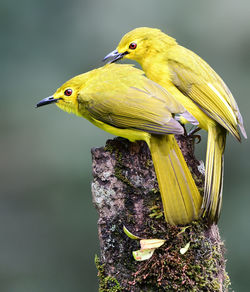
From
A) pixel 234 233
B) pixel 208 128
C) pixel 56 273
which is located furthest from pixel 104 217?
pixel 56 273

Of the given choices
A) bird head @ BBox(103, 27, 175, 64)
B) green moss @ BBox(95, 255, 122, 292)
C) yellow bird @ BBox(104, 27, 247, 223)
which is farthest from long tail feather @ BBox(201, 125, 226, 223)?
bird head @ BBox(103, 27, 175, 64)

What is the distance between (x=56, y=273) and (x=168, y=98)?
3332 millimetres

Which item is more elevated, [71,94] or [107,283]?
[71,94]

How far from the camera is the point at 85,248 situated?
6.25m

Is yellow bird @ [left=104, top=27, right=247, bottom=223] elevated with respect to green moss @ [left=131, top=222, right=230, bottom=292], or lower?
elevated

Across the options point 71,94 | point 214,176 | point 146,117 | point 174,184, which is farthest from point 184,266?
point 71,94

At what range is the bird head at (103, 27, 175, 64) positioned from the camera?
4.41m

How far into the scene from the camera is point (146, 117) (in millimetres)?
3641

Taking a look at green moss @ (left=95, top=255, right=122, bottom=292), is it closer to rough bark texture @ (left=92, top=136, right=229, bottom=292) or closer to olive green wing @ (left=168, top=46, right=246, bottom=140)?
rough bark texture @ (left=92, top=136, right=229, bottom=292)

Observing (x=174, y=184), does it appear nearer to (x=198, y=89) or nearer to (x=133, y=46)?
(x=198, y=89)

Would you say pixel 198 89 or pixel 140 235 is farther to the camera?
pixel 198 89

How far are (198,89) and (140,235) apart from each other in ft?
4.14

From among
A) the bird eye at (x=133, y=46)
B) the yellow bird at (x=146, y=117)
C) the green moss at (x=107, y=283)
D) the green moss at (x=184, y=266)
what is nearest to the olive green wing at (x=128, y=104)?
the yellow bird at (x=146, y=117)

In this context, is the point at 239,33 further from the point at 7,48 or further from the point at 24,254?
the point at 24,254
